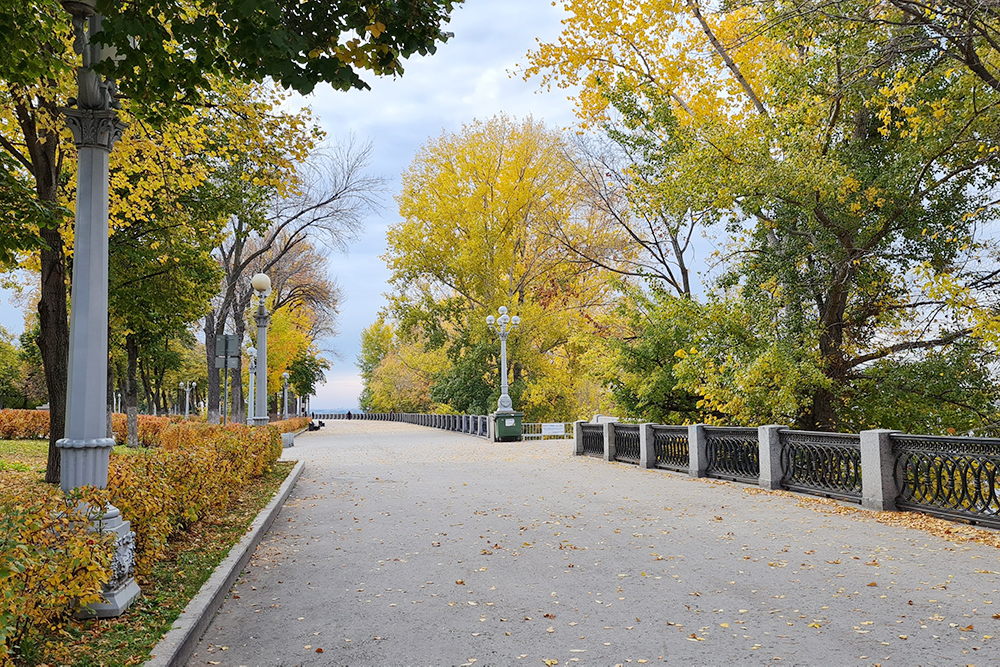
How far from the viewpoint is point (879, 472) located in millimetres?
10375

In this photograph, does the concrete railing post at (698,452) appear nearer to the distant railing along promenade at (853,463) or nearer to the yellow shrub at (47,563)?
the distant railing along promenade at (853,463)

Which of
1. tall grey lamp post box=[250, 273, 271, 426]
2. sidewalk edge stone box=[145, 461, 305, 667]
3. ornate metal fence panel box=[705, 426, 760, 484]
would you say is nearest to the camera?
sidewalk edge stone box=[145, 461, 305, 667]

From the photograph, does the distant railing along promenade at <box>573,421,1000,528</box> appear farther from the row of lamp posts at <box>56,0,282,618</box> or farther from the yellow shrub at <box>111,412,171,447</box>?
the yellow shrub at <box>111,412,171,447</box>

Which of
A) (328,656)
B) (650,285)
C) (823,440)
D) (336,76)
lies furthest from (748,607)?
(650,285)

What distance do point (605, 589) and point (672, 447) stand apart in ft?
38.2

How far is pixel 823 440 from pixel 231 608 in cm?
962

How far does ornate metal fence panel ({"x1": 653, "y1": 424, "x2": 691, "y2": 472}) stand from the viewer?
669 inches

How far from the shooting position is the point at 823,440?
39.4ft

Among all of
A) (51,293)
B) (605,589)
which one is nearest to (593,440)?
(51,293)

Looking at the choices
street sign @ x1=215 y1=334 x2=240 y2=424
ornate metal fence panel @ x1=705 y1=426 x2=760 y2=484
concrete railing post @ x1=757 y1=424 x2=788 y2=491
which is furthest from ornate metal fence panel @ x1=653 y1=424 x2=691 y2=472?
street sign @ x1=215 y1=334 x2=240 y2=424

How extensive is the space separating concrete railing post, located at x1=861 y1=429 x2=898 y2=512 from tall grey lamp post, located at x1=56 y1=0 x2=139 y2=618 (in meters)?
9.39

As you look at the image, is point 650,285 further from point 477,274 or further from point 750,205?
point 477,274

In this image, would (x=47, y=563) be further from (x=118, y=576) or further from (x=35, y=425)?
(x=35, y=425)

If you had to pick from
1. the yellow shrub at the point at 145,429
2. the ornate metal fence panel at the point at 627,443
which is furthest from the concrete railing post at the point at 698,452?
the yellow shrub at the point at 145,429
